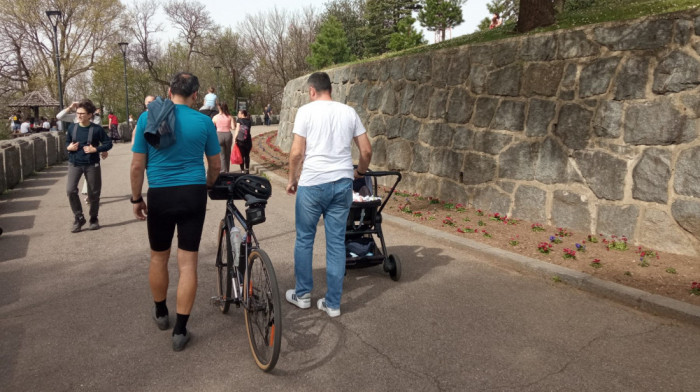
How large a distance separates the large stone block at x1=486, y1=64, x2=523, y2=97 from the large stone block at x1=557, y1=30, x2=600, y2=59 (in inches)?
29.7

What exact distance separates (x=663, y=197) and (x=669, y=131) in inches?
30.5

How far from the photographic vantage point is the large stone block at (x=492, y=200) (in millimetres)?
7676

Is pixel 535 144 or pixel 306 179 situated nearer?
pixel 306 179

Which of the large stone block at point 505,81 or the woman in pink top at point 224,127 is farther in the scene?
the woman in pink top at point 224,127

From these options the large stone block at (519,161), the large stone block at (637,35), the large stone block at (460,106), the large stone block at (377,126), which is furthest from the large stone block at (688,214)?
the large stone block at (377,126)

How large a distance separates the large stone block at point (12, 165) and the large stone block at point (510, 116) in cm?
1014

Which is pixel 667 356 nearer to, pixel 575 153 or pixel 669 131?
pixel 669 131

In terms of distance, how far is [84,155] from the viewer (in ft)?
23.5

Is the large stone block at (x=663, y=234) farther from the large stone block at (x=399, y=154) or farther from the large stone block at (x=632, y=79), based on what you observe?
the large stone block at (x=399, y=154)

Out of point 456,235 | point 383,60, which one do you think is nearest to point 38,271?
point 456,235

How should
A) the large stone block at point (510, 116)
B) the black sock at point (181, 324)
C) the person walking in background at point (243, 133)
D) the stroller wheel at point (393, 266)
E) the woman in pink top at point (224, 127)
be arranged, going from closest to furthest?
1. the black sock at point (181, 324)
2. the stroller wheel at point (393, 266)
3. the large stone block at point (510, 116)
4. the woman in pink top at point (224, 127)
5. the person walking in background at point (243, 133)

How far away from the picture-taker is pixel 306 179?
13.0ft

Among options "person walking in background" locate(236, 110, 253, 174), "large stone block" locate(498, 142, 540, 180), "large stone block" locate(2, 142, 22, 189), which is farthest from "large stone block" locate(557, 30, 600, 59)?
"large stone block" locate(2, 142, 22, 189)

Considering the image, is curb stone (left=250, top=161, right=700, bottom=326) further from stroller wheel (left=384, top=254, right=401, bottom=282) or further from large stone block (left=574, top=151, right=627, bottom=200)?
large stone block (left=574, top=151, right=627, bottom=200)
